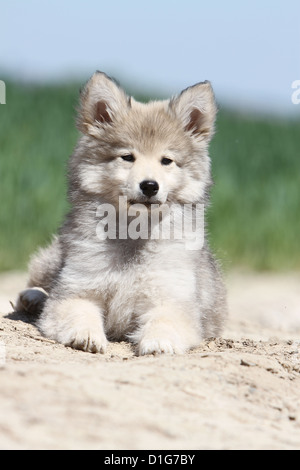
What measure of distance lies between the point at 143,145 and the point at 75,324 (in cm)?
114

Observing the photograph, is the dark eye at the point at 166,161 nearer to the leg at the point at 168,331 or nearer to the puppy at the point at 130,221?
the puppy at the point at 130,221

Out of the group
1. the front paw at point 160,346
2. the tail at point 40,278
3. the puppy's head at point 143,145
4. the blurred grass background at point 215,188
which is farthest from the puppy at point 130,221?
the blurred grass background at point 215,188

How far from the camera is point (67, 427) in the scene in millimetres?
2797

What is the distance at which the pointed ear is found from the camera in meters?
4.81

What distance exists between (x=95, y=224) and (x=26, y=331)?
2.69 feet

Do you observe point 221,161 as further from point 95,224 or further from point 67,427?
point 67,427

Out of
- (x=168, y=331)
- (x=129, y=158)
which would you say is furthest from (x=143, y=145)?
(x=168, y=331)

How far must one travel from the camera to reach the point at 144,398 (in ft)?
10.4

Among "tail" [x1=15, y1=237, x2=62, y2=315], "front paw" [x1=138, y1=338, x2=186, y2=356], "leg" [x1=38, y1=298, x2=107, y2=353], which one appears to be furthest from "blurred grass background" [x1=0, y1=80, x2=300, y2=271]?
"front paw" [x1=138, y1=338, x2=186, y2=356]

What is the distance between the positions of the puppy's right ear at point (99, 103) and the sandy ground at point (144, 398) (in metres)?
1.40

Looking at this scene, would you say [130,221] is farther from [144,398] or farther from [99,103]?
[144,398]

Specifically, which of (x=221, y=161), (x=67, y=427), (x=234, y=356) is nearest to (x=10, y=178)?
(x=221, y=161)

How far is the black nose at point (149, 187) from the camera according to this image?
431 centimetres

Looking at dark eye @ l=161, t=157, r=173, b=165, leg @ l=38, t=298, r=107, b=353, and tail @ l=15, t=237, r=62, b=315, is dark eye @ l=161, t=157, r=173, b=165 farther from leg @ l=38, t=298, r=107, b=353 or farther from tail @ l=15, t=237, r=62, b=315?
tail @ l=15, t=237, r=62, b=315
